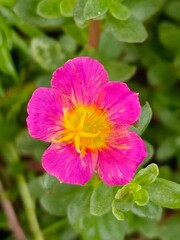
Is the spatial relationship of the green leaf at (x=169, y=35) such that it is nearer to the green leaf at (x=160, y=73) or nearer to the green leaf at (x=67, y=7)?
the green leaf at (x=160, y=73)

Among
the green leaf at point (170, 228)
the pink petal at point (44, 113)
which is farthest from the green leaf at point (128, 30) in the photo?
the green leaf at point (170, 228)

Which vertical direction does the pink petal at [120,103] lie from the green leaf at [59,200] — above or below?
above

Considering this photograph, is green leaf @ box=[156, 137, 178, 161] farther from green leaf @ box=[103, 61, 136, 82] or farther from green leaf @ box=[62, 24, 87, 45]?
green leaf @ box=[62, 24, 87, 45]

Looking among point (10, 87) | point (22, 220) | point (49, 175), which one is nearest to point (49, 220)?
point (22, 220)

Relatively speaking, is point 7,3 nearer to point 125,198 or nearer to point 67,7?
point 67,7

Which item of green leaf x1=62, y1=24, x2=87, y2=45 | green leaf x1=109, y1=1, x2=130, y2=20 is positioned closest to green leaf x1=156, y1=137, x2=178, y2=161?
green leaf x1=62, y1=24, x2=87, y2=45

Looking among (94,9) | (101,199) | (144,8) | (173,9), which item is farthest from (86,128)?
(173,9)

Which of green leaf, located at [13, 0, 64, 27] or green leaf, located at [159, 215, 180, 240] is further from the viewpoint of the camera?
green leaf, located at [159, 215, 180, 240]
